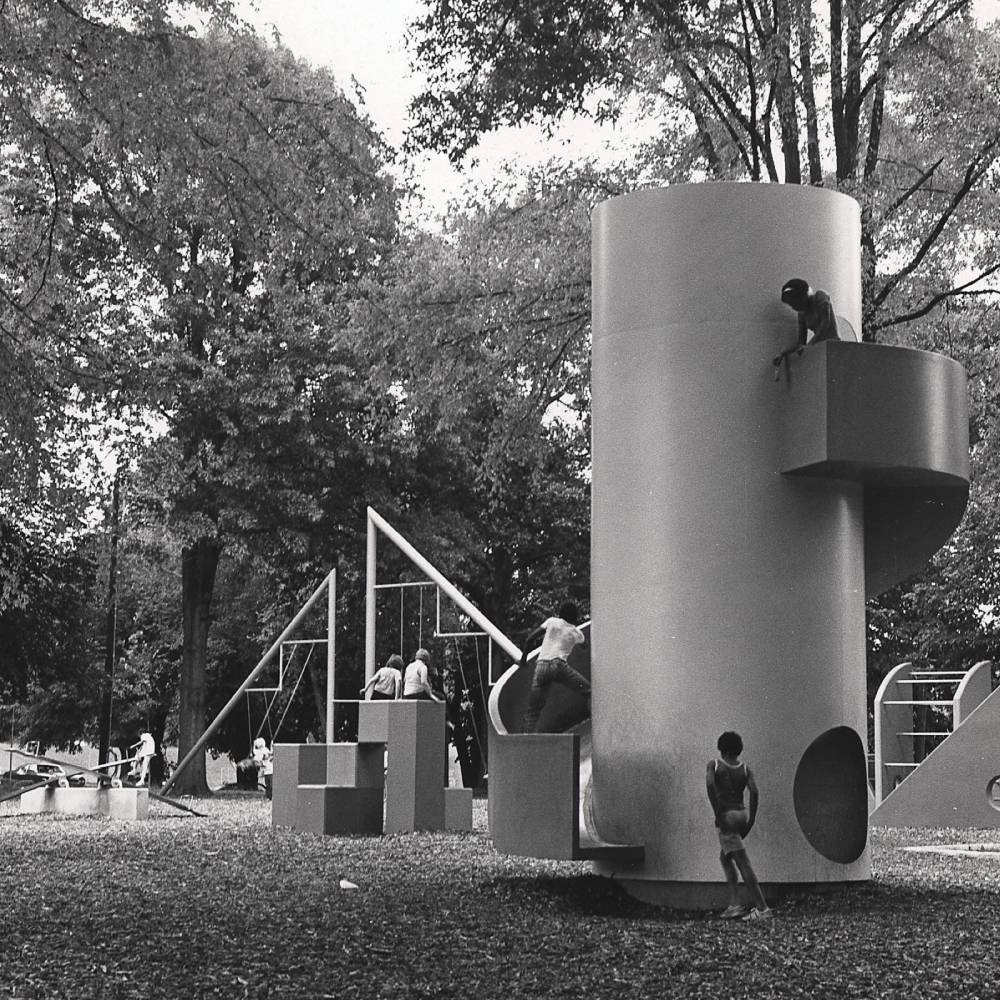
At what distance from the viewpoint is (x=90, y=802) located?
24.8 metres

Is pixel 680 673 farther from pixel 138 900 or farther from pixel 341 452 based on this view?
pixel 341 452

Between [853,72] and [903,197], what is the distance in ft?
6.44

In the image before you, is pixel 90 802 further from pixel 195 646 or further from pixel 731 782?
pixel 731 782

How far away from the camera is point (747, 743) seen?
38.0 feet

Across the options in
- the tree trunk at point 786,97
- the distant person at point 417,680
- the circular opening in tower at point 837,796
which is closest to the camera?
the circular opening in tower at point 837,796

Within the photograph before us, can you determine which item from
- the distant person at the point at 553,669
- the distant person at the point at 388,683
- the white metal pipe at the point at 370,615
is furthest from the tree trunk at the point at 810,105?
the distant person at the point at 553,669

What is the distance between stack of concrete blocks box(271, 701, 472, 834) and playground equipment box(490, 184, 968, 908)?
691 cm

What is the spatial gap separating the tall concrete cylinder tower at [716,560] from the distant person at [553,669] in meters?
0.38

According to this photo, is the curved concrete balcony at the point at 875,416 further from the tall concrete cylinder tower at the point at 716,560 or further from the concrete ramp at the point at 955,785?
the concrete ramp at the point at 955,785

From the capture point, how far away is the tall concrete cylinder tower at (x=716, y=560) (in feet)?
38.2

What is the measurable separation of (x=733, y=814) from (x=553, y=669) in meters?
2.11

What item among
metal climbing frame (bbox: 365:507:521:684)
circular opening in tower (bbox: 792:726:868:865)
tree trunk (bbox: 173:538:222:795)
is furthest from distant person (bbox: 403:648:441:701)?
tree trunk (bbox: 173:538:222:795)

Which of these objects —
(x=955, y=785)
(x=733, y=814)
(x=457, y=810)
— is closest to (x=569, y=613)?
(x=733, y=814)

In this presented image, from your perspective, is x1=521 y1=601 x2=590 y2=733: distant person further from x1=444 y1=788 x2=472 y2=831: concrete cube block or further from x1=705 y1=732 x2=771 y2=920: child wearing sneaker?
x1=444 y1=788 x2=472 y2=831: concrete cube block
